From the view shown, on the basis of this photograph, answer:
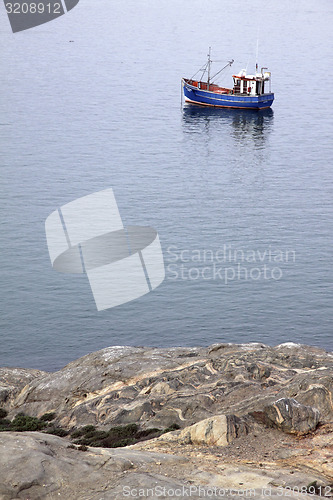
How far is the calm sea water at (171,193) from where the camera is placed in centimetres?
7012

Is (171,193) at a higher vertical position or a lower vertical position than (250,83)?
lower

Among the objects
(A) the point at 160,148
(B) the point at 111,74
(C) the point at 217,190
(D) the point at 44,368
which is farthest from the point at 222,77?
(D) the point at 44,368

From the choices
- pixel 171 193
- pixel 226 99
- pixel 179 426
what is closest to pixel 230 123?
pixel 226 99

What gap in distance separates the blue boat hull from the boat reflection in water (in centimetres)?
141

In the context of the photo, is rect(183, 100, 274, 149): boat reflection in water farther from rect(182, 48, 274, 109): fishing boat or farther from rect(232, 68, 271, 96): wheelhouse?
rect(232, 68, 271, 96): wheelhouse

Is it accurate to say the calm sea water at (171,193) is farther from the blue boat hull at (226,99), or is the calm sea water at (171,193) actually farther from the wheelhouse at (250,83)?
the wheelhouse at (250,83)

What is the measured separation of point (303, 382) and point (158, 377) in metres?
8.50

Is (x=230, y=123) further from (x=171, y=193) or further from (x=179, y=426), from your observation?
(x=179, y=426)

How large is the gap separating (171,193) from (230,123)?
45.6 m

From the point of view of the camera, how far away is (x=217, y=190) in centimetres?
11062

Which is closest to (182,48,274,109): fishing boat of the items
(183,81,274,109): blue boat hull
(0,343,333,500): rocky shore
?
(183,81,274,109): blue boat hull

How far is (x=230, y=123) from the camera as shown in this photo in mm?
146875

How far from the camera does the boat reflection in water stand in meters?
139

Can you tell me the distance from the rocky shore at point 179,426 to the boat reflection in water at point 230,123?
98.9 meters
